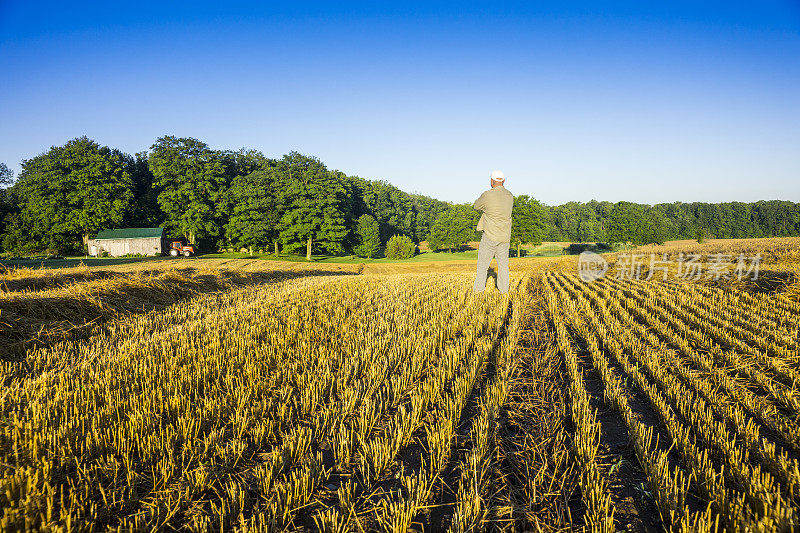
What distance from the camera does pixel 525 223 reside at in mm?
55062

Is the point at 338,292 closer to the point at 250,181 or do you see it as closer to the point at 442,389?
the point at 442,389

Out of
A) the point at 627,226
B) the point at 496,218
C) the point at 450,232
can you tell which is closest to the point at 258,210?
the point at 450,232

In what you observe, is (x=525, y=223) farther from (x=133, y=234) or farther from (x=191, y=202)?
(x=133, y=234)

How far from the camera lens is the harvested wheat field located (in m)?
2.16

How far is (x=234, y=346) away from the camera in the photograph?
16.4ft

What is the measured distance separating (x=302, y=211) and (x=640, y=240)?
199ft

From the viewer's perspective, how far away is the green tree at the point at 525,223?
54.5m

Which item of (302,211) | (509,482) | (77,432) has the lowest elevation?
(509,482)

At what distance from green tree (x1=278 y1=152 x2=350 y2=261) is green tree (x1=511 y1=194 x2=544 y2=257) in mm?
25786

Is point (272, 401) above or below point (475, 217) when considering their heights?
below

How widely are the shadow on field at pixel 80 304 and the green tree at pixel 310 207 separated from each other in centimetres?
3534

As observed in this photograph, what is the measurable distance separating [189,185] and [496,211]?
5338 cm

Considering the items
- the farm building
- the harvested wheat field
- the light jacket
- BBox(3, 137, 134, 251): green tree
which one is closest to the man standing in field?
the light jacket

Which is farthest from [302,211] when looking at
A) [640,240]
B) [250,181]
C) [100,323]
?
[640,240]
